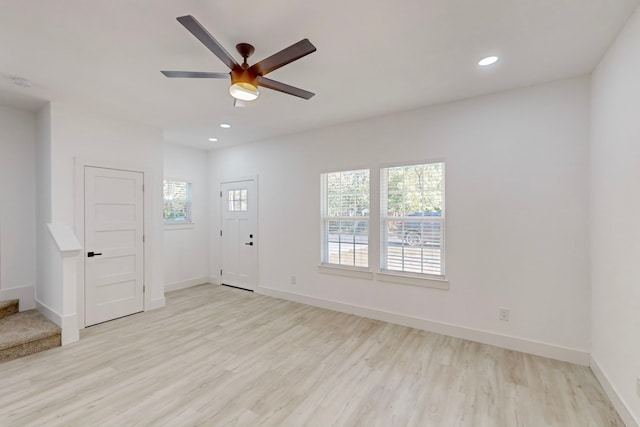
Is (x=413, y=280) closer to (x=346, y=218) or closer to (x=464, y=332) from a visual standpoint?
(x=464, y=332)

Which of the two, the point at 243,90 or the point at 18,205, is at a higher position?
the point at 243,90

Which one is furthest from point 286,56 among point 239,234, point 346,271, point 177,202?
point 177,202

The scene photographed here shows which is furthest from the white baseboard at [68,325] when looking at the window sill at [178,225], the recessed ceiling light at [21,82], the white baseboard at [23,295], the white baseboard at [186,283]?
the recessed ceiling light at [21,82]

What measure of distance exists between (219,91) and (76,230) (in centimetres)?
250

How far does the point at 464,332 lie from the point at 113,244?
4.61 metres

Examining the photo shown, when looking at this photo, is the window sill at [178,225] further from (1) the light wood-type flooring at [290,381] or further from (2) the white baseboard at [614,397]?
(2) the white baseboard at [614,397]

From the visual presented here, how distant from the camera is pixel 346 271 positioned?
4.21m

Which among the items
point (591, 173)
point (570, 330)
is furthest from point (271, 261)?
point (591, 173)

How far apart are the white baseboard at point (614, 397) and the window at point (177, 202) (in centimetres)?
596

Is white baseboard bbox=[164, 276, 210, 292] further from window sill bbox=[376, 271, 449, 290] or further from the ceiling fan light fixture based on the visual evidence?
the ceiling fan light fixture

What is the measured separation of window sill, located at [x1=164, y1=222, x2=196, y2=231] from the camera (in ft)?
17.1

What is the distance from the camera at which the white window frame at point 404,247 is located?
11.5 feet

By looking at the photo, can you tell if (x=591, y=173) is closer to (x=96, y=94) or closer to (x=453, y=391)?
(x=453, y=391)

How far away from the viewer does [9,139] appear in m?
3.64
